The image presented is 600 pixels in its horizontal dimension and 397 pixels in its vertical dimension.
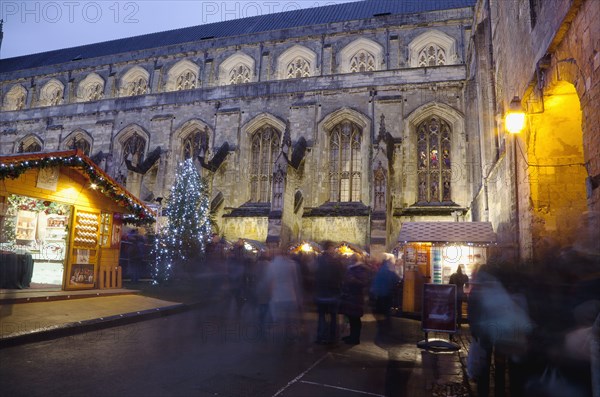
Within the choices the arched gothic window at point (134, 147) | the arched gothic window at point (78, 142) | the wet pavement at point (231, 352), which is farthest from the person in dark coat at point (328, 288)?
the arched gothic window at point (78, 142)

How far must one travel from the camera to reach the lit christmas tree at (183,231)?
14336 mm

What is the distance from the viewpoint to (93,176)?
35.3ft

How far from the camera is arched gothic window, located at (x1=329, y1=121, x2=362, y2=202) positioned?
19266 millimetres

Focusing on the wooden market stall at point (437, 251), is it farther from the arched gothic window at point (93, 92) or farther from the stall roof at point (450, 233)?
the arched gothic window at point (93, 92)

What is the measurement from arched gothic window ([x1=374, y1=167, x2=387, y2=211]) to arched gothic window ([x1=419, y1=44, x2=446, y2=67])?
871 centimetres

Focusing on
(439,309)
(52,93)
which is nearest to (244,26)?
(52,93)

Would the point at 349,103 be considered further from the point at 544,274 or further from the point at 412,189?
the point at 544,274

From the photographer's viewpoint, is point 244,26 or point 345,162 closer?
point 345,162

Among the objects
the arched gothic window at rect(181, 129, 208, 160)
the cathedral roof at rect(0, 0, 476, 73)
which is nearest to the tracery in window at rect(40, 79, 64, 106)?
the cathedral roof at rect(0, 0, 476, 73)

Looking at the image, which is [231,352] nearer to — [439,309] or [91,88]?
[439,309]

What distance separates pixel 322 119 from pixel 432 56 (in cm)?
752

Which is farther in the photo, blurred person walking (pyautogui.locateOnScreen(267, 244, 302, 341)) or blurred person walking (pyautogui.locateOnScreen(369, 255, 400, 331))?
blurred person walking (pyautogui.locateOnScreen(369, 255, 400, 331))

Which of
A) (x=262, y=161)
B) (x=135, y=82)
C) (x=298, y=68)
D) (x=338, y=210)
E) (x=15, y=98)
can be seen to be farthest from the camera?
(x=15, y=98)

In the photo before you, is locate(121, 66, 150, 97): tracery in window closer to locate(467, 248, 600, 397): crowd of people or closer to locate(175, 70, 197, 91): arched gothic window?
locate(175, 70, 197, 91): arched gothic window
